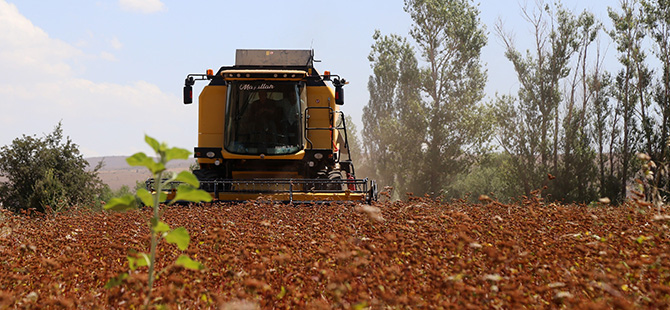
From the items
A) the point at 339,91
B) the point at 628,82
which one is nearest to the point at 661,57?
the point at 628,82

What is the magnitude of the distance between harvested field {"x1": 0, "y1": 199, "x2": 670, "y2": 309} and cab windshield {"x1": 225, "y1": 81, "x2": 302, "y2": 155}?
5.28 metres

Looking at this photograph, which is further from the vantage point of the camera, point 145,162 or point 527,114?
point 527,114

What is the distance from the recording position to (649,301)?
2.90 meters

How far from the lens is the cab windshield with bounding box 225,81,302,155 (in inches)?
445

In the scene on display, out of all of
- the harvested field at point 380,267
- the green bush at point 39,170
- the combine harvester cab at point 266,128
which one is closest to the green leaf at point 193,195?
the harvested field at point 380,267

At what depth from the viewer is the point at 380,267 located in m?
3.47

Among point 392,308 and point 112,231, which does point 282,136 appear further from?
point 392,308

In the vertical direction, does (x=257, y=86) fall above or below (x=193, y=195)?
above

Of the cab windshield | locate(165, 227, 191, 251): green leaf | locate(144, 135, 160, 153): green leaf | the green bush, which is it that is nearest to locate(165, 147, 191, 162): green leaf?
locate(144, 135, 160, 153): green leaf

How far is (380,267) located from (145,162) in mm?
1499

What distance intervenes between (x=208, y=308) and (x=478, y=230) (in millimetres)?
2341

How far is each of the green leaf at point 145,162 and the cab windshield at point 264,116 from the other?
8729 millimetres

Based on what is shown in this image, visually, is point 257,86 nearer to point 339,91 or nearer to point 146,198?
point 339,91

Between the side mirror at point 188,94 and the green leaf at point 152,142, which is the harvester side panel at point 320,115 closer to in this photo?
the side mirror at point 188,94
